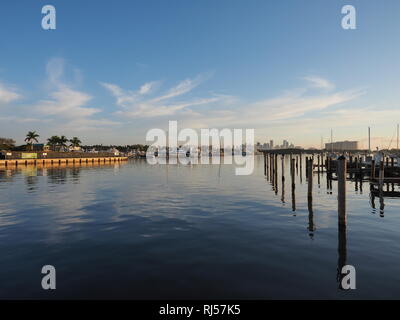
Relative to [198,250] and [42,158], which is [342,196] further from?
[42,158]

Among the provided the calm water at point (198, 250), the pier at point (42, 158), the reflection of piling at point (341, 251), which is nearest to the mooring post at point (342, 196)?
the reflection of piling at point (341, 251)

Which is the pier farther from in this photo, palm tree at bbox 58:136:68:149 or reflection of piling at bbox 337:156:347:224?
reflection of piling at bbox 337:156:347:224

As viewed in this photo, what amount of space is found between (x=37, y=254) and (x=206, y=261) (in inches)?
294

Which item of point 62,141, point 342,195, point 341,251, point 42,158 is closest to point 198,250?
point 341,251

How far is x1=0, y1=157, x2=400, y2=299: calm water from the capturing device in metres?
9.29

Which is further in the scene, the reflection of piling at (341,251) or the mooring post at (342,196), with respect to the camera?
the mooring post at (342,196)

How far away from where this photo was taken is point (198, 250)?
12922mm

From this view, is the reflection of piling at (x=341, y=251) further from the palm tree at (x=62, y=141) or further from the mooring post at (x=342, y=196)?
the palm tree at (x=62, y=141)

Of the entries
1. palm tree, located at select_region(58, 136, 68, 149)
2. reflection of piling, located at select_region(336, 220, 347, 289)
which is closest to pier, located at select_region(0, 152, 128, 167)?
palm tree, located at select_region(58, 136, 68, 149)

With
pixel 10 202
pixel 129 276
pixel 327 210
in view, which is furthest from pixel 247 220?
pixel 10 202

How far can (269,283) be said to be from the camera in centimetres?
954

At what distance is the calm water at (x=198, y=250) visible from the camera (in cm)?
929
